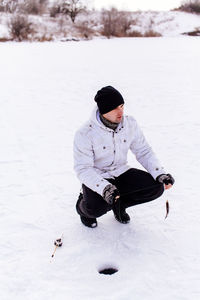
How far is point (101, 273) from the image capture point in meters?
2.24

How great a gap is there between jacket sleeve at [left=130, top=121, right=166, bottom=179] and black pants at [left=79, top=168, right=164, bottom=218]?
0.22ft

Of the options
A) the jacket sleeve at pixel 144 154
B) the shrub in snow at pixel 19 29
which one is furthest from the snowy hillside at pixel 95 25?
the jacket sleeve at pixel 144 154

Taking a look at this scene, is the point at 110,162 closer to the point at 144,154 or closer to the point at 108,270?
the point at 144,154

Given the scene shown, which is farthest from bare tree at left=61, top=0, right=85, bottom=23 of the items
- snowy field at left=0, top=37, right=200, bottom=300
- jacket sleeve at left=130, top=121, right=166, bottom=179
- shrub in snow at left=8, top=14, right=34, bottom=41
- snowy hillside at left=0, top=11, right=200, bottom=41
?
jacket sleeve at left=130, top=121, right=166, bottom=179

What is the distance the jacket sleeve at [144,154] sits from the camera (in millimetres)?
2506

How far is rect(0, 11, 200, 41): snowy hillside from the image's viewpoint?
786 inches

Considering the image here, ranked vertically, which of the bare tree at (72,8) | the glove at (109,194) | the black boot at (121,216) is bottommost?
the black boot at (121,216)

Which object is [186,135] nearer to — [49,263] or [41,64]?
[49,263]

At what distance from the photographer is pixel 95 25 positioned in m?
23.3

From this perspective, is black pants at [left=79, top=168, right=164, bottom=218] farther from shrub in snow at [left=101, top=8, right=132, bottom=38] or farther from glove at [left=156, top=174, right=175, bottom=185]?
shrub in snow at [left=101, top=8, right=132, bottom=38]

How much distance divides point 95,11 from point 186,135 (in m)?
24.7

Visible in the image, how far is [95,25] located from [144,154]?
22456mm

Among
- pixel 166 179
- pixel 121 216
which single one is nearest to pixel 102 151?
pixel 166 179

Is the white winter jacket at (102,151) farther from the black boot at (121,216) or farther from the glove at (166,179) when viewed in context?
the black boot at (121,216)
